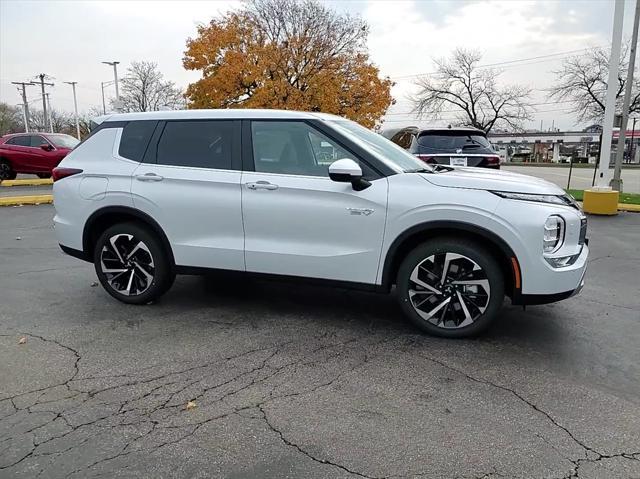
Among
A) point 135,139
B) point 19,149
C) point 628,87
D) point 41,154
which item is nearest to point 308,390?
point 135,139

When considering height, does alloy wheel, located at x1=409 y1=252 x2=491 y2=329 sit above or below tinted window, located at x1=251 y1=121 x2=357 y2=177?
below

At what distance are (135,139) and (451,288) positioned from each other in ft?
10.5

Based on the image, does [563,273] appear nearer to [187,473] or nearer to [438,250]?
[438,250]

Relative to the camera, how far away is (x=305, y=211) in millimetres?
4133

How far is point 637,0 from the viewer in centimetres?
1243

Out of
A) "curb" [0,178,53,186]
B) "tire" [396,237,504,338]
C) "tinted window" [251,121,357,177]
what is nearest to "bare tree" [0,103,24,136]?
"curb" [0,178,53,186]

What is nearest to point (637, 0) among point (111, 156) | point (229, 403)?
point (111, 156)

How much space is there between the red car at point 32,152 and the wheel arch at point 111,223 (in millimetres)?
15227

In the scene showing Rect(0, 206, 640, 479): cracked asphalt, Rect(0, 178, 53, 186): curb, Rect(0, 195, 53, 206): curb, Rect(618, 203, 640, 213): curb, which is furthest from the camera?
Rect(0, 178, 53, 186): curb

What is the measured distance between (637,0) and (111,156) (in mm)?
13364

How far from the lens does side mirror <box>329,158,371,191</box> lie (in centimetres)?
385

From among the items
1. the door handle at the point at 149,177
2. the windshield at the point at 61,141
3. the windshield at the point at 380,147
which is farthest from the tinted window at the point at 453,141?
the windshield at the point at 61,141

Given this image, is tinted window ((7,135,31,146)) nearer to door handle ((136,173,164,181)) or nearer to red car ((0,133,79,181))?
red car ((0,133,79,181))

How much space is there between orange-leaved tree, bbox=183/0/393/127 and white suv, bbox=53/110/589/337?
76.4 ft
